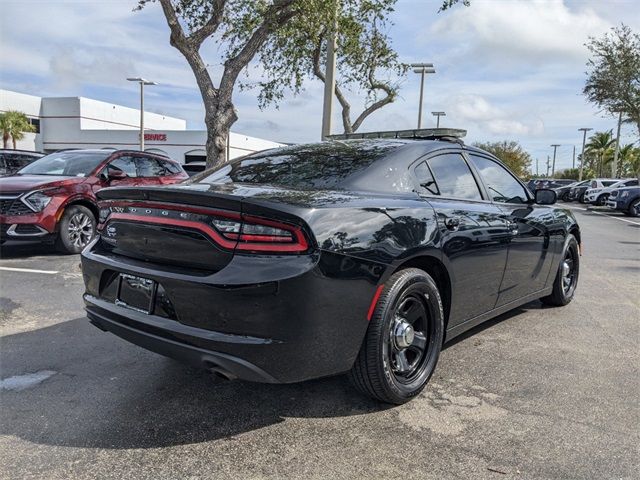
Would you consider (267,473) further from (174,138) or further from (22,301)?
(174,138)

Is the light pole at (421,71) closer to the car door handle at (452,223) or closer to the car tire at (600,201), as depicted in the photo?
the car tire at (600,201)

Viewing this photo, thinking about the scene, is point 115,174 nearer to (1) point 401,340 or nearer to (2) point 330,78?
(2) point 330,78

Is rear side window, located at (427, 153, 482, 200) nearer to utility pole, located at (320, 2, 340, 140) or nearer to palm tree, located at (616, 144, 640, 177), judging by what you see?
utility pole, located at (320, 2, 340, 140)

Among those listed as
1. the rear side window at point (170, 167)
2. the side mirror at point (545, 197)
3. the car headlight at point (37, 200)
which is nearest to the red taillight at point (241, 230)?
the side mirror at point (545, 197)

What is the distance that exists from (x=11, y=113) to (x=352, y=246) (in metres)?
45.5

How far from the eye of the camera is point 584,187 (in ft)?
116

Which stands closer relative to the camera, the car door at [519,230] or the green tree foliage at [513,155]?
the car door at [519,230]

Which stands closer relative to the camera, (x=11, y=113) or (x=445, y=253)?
(x=445, y=253)

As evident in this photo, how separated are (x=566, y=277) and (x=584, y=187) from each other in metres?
33.6

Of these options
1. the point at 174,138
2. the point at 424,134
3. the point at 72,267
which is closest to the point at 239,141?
the point at 174,138

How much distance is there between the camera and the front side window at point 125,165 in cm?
872

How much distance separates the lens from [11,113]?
40469 mm

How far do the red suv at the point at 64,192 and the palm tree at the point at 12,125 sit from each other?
123 ft

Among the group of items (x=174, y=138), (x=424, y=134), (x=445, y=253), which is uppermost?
(x=174, y=138)
